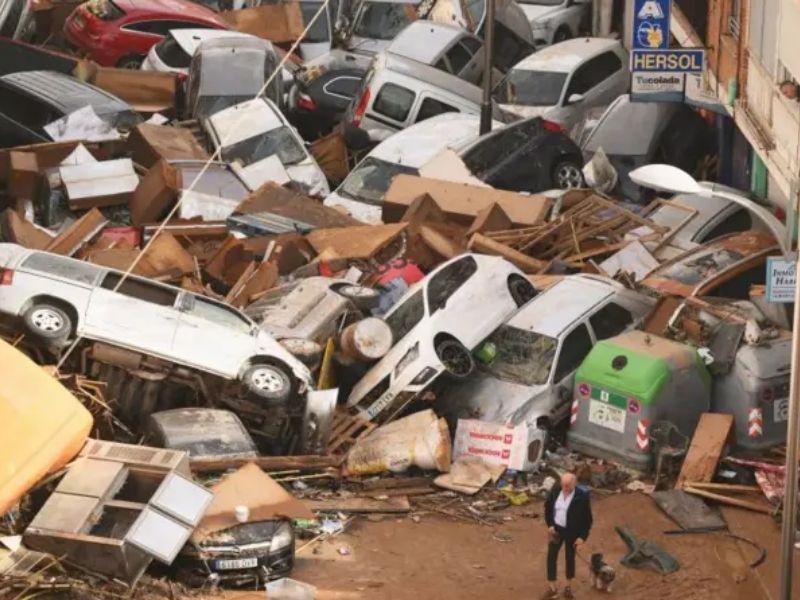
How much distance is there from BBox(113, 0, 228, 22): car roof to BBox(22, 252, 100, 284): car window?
14455 millimetres

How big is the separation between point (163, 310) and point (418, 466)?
3070 millimetres

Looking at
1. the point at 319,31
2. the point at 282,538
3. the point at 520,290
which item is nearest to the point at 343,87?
the point at 319,31

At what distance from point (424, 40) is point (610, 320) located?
1169 centimetres

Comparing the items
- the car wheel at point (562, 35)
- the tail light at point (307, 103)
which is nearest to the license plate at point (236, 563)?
the tail light at point (307, 103)

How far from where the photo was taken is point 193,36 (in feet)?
114

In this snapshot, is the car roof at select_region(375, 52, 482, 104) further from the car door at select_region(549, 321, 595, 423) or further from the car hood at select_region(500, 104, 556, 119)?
the car door at select_region(549, 321, 595, 423)

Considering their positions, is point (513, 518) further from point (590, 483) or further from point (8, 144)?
point (8, 144)

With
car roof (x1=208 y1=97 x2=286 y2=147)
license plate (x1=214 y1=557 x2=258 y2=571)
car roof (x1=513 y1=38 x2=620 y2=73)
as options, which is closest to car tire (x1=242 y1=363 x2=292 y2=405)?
license plate (x1=214 y1=557 x2=258 y2=571)

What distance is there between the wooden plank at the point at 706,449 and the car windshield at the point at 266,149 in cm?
1034

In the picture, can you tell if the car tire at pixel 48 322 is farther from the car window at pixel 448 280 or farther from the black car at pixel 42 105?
the black car at pixel 42 105

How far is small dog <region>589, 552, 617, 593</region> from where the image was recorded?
18.2 meters

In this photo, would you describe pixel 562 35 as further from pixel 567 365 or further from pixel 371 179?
pixel 567 365

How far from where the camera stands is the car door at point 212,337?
2114cm

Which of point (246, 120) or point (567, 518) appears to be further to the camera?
point (246, 120)
